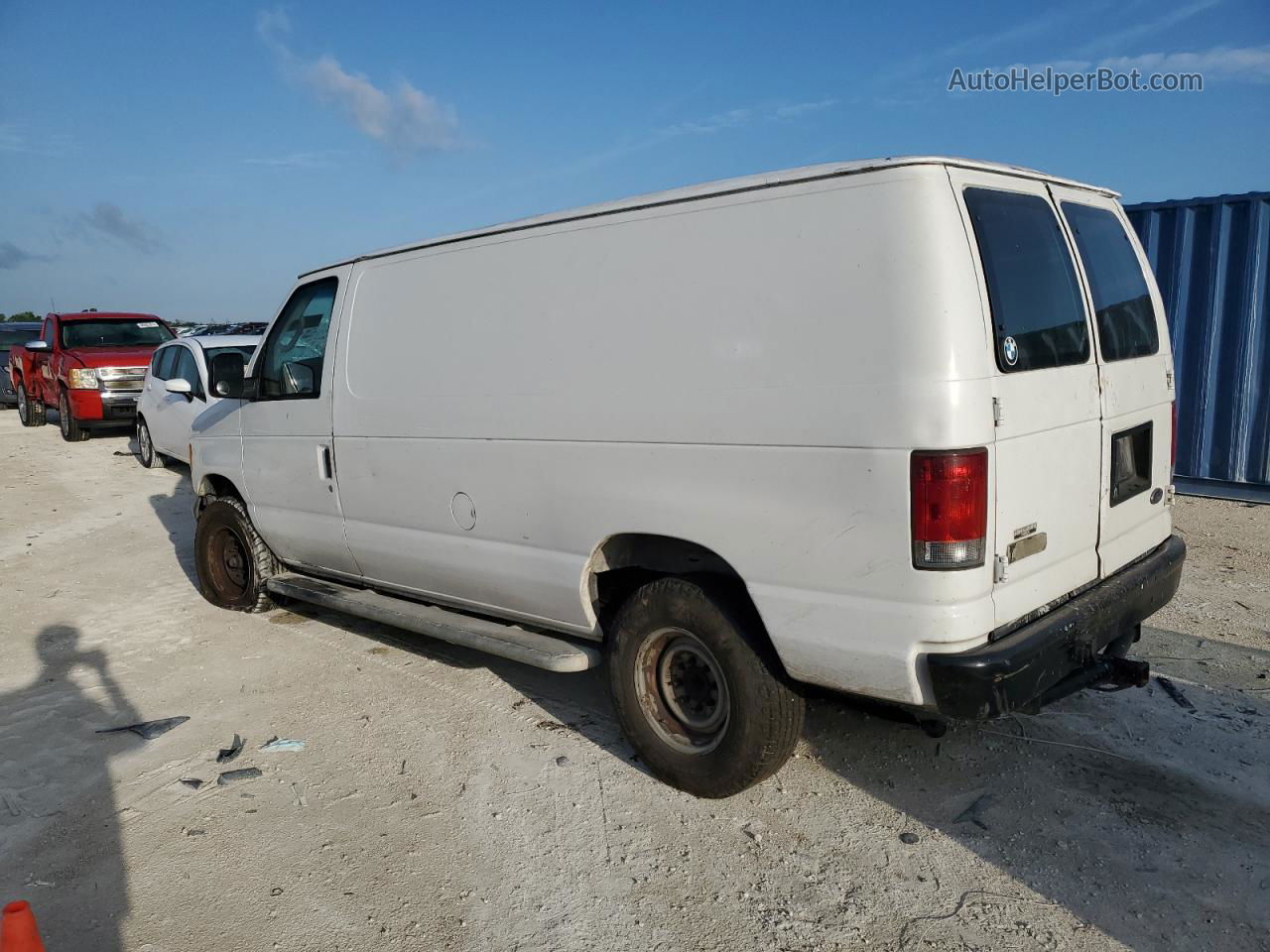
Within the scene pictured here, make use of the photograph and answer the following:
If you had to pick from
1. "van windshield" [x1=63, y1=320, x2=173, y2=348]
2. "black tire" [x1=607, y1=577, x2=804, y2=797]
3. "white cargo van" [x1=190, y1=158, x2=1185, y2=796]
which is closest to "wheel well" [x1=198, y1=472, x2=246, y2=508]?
"white cargo van" [x1=190, y1=158, x2=1185, y2=796]

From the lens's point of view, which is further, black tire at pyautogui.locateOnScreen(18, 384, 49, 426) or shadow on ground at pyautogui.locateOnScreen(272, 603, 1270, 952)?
black tire at pyautogui.locateOnScreen(18, 384, 49, 426)

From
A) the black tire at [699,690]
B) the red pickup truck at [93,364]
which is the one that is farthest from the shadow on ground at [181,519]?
the black tire at [699,690]

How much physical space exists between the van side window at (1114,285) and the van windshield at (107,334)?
1452cm

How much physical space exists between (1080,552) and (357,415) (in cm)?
340

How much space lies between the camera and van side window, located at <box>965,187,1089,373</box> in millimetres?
3014

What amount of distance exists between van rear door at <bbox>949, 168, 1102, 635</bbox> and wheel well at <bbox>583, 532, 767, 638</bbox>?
0.93 metres

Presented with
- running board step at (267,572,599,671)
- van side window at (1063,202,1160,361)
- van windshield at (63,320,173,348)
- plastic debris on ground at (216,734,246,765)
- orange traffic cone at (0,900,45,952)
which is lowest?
plastic debris on ground at (216,734,246,765)

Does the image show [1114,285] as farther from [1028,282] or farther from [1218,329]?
[1218,329]

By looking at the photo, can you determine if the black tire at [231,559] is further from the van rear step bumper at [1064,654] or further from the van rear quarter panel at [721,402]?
the van rear step bumper at [1064,654]

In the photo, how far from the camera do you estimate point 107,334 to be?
14.9 metres

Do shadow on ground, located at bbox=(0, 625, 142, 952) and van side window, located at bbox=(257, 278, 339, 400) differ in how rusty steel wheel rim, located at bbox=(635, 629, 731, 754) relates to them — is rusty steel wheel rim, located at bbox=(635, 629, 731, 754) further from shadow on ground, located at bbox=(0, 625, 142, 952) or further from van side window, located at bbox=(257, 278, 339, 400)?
van side window, located at bbox=(257, 278, 339, 400)

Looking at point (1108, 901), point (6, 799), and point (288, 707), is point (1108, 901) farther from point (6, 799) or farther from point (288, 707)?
point (6, 799)

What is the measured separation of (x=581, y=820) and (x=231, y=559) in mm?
3828

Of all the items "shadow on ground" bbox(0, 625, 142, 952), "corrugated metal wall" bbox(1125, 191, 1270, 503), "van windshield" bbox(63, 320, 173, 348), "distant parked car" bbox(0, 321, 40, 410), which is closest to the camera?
"shadow on ground" bbox(0, 625, 142, 952)
